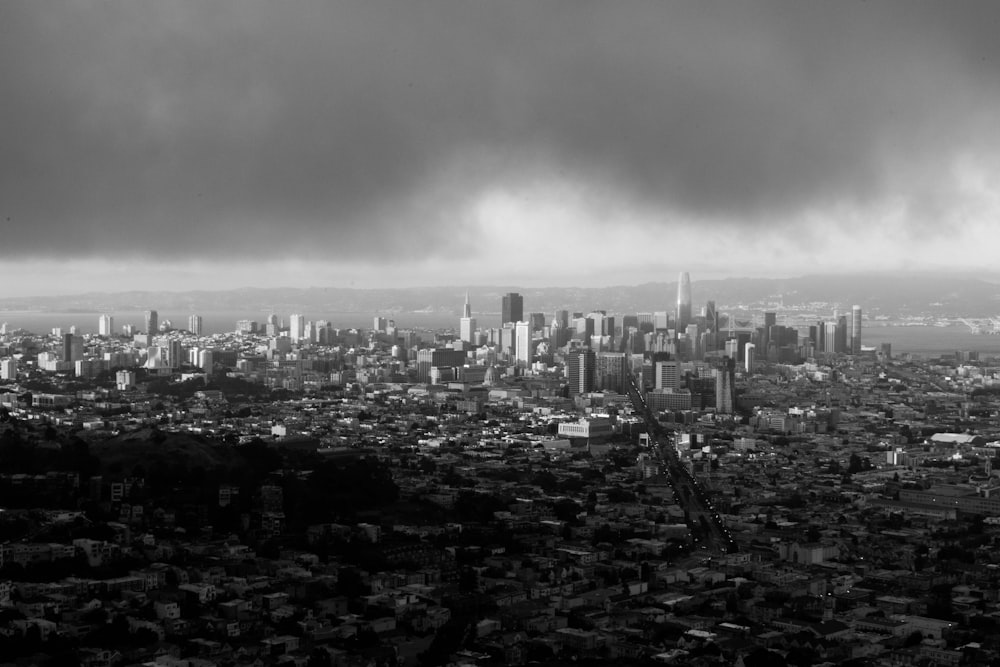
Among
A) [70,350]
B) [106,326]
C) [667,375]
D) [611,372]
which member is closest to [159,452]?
[667,375]

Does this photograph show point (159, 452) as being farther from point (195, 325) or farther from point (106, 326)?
point (195, 325)

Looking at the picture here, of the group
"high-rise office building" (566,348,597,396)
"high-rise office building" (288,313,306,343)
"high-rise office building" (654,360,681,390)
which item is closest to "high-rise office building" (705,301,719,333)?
"high-rise office building" (654,360,681,390)

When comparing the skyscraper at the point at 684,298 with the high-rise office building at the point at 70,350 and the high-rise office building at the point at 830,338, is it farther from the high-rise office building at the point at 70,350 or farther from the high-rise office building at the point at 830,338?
the high-rise office building at the point at 70,350

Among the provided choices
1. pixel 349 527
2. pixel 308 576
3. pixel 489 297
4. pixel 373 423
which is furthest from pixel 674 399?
pixel 489 297

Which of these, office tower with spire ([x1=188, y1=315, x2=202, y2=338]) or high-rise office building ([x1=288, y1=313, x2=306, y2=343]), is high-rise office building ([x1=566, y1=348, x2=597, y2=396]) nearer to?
high-rise office building ([x1=288, y1=313, x2=306, y2=343])

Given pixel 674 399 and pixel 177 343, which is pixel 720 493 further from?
pixel 177 343

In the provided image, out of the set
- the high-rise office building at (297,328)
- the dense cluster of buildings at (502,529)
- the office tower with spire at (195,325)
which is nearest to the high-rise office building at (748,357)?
the dense cluster of buildings at (502,529)
